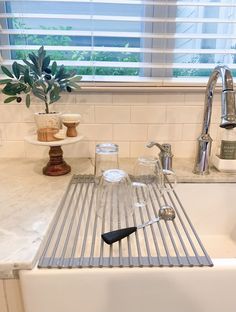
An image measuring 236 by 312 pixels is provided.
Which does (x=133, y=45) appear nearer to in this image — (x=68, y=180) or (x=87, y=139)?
(x=87, y=139)

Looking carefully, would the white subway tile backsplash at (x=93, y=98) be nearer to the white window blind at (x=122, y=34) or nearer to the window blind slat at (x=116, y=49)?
the white window blind at (x=122, y=34)

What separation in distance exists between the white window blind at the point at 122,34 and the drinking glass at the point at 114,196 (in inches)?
18.9

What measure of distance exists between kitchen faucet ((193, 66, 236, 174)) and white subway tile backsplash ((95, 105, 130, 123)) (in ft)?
1.06

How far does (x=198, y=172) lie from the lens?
1063 millimetres

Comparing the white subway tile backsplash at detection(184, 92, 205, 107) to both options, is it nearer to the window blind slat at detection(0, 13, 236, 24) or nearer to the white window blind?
the white window blind

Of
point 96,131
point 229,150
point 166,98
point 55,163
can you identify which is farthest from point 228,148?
point 55,163

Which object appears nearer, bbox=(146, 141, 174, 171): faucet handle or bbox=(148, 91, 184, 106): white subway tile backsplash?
bbox=(146, 141, 174, 171): faucet handle

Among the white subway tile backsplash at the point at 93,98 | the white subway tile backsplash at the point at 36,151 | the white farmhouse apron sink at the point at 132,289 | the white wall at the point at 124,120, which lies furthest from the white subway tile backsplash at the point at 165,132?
the white farmhouse apron sink at the point at 132,289

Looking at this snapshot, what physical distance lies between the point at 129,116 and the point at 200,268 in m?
0.75

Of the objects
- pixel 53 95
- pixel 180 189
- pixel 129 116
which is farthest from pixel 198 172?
pixel 53 95

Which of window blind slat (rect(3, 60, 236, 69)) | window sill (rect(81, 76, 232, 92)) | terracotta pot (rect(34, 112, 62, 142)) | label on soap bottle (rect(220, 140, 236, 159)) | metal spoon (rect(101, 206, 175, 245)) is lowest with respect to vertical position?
metal spoon (rect(101, 206, 175, 245))

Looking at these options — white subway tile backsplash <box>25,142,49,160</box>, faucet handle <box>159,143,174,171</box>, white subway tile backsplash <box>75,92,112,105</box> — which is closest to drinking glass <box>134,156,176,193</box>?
faucet handle <box>159,143,174,171</box>

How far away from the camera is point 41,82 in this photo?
3.17 ft

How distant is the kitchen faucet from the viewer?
2.49ft
